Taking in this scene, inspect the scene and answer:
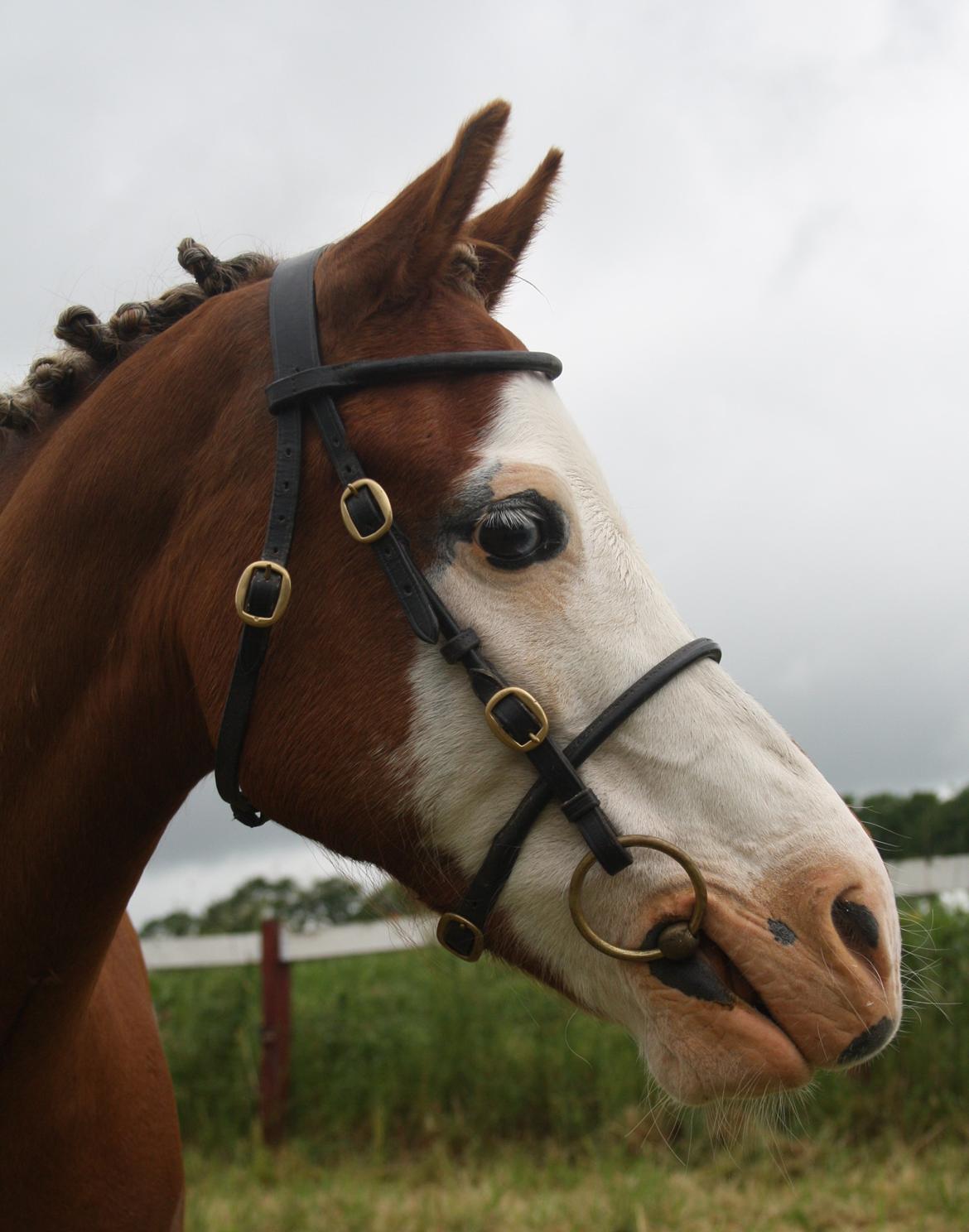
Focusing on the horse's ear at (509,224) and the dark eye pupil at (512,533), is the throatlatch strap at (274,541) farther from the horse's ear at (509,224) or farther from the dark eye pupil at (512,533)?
the horse's ear at (509,224)

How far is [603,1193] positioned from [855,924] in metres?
3.70

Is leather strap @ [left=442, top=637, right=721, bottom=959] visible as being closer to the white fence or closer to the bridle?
the bridle

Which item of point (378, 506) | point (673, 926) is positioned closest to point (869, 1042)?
point (673, 926)

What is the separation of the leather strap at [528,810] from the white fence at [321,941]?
4036 mm

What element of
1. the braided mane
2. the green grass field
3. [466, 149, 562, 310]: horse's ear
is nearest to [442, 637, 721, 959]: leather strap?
[466, 149, 562, 310]: horse's ear

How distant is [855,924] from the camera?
5.63 ft

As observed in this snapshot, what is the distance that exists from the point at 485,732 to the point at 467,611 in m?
0.21

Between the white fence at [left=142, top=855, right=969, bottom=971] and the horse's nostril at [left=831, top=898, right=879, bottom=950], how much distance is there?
4.39 m

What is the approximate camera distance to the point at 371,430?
2051 mm

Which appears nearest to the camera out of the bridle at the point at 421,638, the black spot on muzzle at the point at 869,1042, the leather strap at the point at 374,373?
the black spot on muzzle at the point at 869,1042

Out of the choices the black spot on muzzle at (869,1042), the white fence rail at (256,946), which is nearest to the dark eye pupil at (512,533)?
the black spot on muzzle at (869,1042)

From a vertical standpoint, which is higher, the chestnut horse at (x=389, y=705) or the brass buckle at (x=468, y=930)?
the chestnut horse at (x=389, y=705)

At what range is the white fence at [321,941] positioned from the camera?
20.4ft

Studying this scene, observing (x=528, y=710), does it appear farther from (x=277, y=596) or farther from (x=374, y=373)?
(x=374, y=373)
